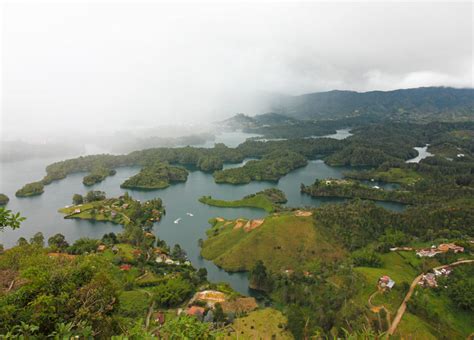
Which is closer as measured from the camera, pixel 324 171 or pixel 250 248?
pixel 250 248

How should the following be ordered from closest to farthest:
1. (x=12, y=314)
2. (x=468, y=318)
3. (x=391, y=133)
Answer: (x=12, y=314)
(x=468, y=318)
(x=391, y=133)

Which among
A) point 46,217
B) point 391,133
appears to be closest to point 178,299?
point 46,217

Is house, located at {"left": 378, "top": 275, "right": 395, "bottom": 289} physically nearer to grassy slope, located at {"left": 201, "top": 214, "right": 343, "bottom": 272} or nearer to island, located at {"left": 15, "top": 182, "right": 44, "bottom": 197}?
grassy slope, located at {"left": 201, "top": 214, "right": 343, "bottom": 272}

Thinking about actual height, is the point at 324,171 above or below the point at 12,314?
below

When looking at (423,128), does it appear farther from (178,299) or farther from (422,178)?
(178,299)

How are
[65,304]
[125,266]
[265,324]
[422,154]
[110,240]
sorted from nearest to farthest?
1. [65,304]
2. [265,324]
3. [125,266]
4. [110,240]
5. [422,154]

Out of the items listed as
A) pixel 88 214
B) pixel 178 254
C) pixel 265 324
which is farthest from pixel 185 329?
pixel 88 214

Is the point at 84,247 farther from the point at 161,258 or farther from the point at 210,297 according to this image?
the point at 210,297
